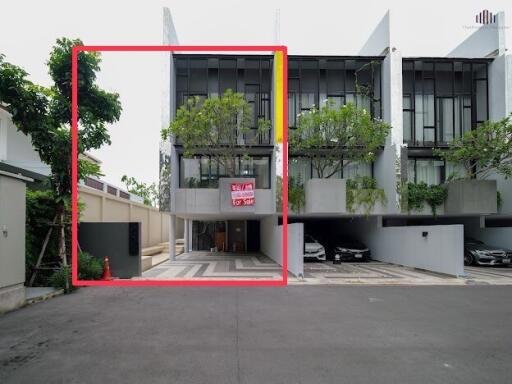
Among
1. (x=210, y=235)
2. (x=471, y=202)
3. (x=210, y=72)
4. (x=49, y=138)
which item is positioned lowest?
(x=210, y=235)

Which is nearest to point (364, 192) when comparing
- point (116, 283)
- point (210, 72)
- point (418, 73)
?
point (418, 73)

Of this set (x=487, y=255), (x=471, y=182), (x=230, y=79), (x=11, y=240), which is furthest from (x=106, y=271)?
(x=471, y=182)

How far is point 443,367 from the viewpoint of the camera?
4.85 metres

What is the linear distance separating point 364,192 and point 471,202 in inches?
189

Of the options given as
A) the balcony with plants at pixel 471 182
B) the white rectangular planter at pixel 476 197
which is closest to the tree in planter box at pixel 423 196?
the balcony with plants at pixel 471 182

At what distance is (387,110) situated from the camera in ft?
62.4

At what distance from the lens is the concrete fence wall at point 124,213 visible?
56.6 feet

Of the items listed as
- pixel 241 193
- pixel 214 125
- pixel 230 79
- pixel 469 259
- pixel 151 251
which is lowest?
pixel 151 251

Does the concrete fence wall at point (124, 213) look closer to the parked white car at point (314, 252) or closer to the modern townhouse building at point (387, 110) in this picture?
the modern townhouse building at point (387, 110)

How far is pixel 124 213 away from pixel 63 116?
44.2 feet

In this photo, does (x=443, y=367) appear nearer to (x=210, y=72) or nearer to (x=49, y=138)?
(x=49, y=138)

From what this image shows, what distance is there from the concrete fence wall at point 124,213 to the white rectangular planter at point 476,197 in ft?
53.0

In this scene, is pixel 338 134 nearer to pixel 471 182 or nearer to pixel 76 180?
pixel 471 182

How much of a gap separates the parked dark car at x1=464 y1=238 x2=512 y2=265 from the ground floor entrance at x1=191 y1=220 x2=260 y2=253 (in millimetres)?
13959
